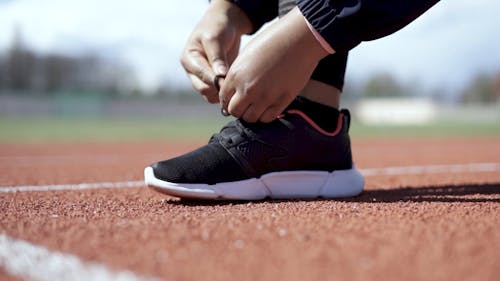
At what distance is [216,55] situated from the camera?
1.84 meters

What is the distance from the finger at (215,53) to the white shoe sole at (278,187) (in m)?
0.36

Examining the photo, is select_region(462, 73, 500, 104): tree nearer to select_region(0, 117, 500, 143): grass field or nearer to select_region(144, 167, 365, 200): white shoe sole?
select_region(0, 117, 500, 143): grass field

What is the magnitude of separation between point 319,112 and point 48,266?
1.03 m

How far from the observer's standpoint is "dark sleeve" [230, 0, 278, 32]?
2096 mm

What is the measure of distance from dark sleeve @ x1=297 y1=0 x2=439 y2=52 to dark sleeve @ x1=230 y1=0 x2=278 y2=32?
762 millimetres

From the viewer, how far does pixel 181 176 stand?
61.1 inches

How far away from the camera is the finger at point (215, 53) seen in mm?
1745

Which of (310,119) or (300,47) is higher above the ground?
(300,47)

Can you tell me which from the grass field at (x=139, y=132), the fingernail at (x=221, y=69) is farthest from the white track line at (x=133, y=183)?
the grass field at (x=139, y=132)

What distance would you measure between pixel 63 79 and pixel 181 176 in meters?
30.9

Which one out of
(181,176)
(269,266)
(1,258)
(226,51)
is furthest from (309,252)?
(226,51)

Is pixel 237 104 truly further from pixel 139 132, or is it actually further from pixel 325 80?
pixel 139 132

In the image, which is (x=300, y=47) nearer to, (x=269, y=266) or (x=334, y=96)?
(x=334, y=96)

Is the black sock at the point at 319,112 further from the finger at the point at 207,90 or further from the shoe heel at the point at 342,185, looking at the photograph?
the finger at the point at 207,90
